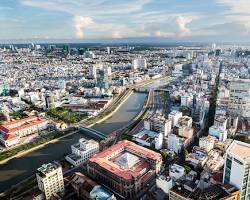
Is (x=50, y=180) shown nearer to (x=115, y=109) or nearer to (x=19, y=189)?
(x=19, y=189)

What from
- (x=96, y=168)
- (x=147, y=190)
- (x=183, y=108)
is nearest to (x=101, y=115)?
(x=183, y=108)

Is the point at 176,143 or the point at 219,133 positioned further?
the point at 219,133

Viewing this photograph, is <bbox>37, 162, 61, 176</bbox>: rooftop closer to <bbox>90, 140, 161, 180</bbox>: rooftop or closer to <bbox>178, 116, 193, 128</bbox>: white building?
<bbox>90, 140, 161, 180</bbox>: rooftop

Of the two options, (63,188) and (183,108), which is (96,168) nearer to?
(63,188)

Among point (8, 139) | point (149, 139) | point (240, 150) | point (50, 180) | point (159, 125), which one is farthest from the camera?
point (159, 125)

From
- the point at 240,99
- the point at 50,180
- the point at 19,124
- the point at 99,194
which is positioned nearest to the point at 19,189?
the point at 50,180

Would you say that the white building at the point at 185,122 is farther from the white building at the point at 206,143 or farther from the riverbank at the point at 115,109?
the riverbank at the point at 115,109

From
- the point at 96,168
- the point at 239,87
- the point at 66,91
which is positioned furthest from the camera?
the point at 66,91
